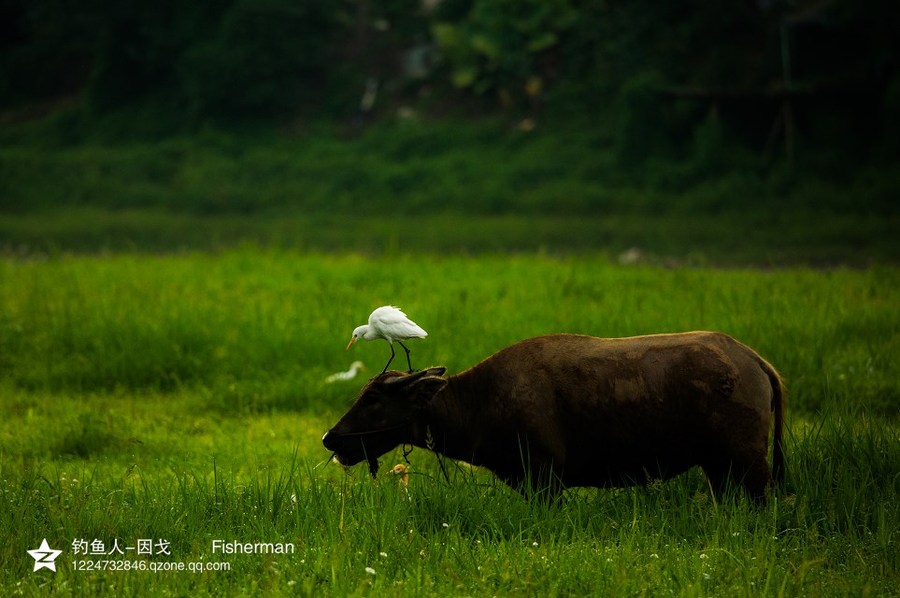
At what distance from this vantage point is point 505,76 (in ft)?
73.9

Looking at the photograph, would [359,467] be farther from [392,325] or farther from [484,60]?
[484,60]

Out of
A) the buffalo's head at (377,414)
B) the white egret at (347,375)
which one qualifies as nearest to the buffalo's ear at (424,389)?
the buffalo's head at (377,414)

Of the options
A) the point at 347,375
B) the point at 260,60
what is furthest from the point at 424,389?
the point at 260,60

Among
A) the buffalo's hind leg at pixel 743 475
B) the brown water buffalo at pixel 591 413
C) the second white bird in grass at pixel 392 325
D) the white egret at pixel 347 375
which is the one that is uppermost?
the second white bird in grass at pixel 392 325

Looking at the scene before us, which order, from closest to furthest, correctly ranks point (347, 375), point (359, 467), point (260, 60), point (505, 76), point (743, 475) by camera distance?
point (743, 475)
point (359, 467)
point (347, 375)
point (505, 76)
point (260, 60)

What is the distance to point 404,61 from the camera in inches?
989

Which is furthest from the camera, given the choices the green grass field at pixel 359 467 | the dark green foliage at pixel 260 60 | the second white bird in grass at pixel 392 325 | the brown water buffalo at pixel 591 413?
the dark green foliage at pixel 260 60

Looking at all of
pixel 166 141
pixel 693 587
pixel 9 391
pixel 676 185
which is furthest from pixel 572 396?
pixel 166 141

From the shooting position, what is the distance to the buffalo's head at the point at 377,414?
5.19m

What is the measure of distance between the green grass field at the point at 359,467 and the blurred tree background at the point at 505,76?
25.6 feet

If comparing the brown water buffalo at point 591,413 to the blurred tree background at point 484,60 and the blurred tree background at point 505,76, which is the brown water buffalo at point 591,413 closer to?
the blurred tree background at point 505,76

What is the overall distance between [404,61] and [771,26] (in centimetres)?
822

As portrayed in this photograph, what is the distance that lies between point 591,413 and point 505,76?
59.3 ft

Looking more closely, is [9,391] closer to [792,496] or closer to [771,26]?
[792,496]
